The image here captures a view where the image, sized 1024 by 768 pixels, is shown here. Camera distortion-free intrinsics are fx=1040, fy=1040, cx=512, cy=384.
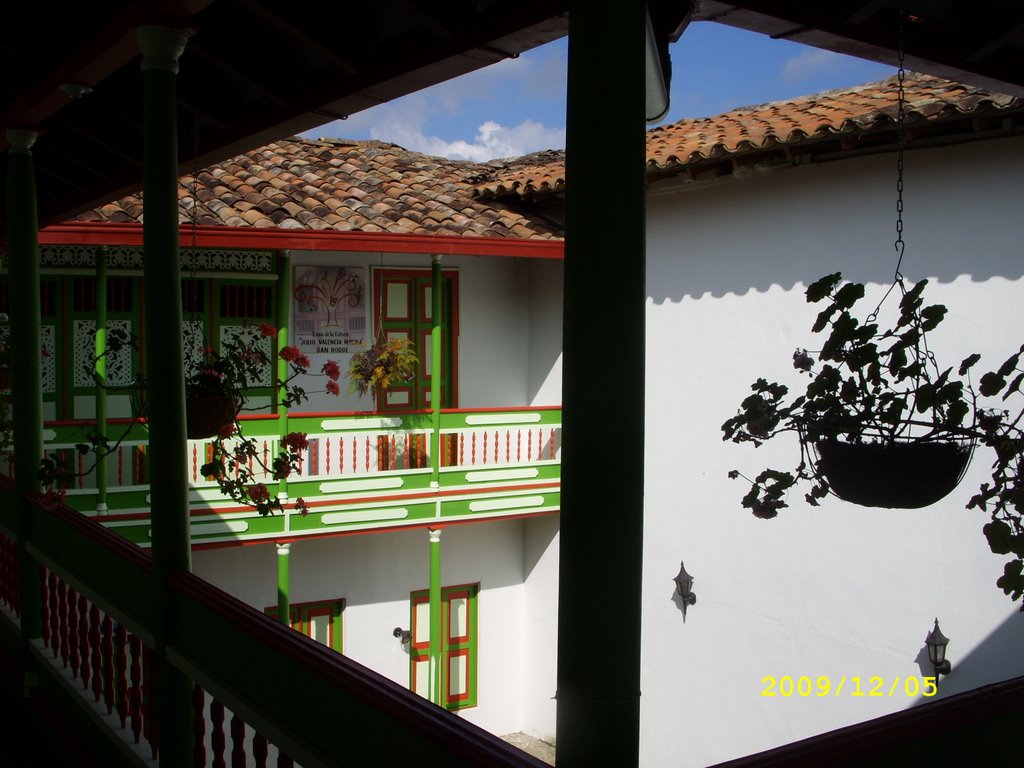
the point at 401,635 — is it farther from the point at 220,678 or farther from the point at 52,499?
the point at 220,678

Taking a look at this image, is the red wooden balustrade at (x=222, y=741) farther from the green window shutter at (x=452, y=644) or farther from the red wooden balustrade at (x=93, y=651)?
the green window shutter at (x=452, y=644)

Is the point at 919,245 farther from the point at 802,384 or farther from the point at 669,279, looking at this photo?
the point at 669,279

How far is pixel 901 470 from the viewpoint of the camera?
302 centimetres

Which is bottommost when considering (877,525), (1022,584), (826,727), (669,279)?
(826,727)

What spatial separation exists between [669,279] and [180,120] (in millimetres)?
6486

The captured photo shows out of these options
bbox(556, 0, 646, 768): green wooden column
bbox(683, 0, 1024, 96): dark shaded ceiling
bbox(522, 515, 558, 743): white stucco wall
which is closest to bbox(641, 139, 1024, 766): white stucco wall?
bbox(522, 515, 558, 743): white stucco wall

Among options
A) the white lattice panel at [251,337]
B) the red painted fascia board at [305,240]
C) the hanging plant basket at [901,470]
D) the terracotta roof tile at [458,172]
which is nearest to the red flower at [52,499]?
the hanging plant basket at [901,470]

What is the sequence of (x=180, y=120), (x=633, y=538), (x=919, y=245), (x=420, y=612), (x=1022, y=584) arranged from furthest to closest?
1. (x=420, y=612)
2. (x=919, y=245)
3. (x=180, y=120)
4. (x=1022, y=584)
5. (x=633, y=538)

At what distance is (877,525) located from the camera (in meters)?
8.29

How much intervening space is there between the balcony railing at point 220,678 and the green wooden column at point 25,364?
81 millimetres

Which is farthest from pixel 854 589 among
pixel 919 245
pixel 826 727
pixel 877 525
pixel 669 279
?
pixel 669 279

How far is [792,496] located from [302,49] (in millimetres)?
6360

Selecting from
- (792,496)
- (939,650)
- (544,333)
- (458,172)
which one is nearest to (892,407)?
(939,650)

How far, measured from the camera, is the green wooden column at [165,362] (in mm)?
3473
